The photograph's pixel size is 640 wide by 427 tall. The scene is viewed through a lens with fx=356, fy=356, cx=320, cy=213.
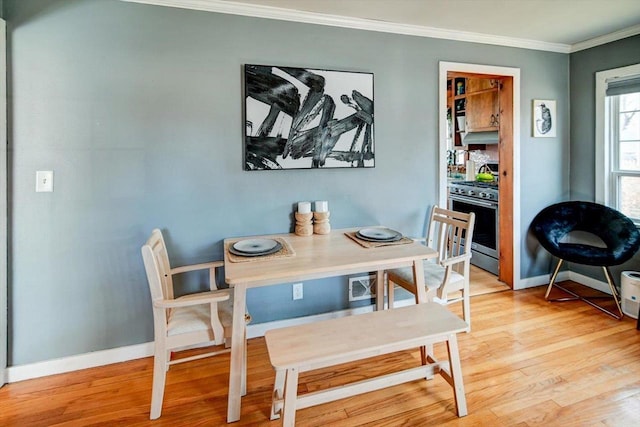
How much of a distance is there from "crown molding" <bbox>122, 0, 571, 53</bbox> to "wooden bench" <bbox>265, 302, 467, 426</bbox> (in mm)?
2093

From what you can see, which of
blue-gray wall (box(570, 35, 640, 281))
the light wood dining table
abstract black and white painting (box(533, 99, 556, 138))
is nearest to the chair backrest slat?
the light wood dining table

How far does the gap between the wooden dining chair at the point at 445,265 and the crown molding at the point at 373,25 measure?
1.46 meters

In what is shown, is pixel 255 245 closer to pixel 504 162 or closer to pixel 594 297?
pixel 504 162

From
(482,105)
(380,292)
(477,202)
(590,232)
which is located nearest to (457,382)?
(380,292)

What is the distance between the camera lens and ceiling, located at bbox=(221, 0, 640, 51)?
8.04 feet

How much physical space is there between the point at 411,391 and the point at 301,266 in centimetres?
97

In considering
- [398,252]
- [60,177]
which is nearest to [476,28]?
[398,252]

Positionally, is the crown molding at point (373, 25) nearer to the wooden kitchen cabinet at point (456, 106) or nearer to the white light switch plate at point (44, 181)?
the white light switch plate at point (44, 181)

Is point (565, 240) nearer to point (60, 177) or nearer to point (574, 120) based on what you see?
point (574, 120)

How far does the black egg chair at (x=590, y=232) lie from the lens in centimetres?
294

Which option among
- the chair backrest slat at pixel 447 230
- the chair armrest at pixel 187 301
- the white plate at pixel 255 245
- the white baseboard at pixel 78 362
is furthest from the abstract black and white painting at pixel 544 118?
the white baseboard at pixel 78 362

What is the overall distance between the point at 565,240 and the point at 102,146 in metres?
4.18

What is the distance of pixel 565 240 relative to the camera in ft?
12.0

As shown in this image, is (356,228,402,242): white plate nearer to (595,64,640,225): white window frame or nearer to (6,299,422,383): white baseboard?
(6,299,422,383): white baseboard
